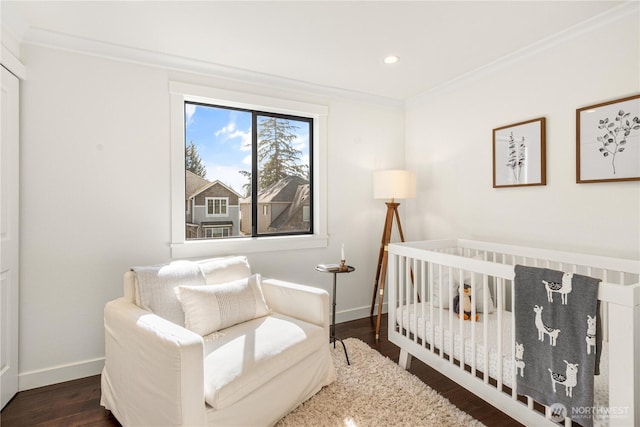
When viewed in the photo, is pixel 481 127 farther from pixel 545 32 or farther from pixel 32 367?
pixel 32 367

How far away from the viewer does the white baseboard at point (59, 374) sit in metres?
2.14

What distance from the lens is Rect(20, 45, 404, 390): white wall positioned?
2160mm

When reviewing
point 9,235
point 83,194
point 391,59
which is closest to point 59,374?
point 9,235

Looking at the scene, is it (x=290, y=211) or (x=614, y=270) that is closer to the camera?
(x=614, y=270)

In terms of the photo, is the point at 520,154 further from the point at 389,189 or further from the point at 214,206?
the point at 214,206

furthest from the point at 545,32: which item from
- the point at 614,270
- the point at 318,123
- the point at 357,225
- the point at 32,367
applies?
the point at 32,367

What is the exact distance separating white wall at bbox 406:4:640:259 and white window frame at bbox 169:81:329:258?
3.58 feet

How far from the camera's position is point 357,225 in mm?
3443

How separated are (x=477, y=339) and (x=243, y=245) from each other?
189cm

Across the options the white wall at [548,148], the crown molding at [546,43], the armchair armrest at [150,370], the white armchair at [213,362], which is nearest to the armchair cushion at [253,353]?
the white armchair at [213,362]

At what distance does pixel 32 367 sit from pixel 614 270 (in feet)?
12.0

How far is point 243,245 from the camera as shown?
113 inches

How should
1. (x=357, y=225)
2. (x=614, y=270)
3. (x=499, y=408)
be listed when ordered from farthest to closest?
(x=357, y=225)
(x=614, y=270)
(x=499, y=408)

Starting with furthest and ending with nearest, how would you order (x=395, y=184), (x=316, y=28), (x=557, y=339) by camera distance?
(x=395, y=184) < (x=316, y=28) < (x=557, y=339)
